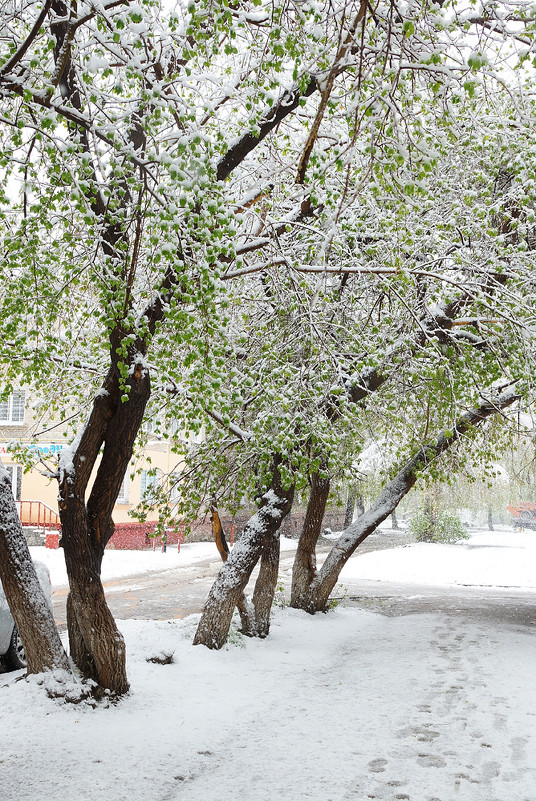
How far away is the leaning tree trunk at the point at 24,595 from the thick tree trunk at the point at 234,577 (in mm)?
2877

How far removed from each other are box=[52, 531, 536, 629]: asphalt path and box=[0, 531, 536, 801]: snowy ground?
3442mm

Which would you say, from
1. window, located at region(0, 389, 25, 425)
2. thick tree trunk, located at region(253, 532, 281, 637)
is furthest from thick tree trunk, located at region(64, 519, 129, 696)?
window, located at region(0, 389, 25, 425)

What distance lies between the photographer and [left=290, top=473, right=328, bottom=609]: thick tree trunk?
12.3 meters

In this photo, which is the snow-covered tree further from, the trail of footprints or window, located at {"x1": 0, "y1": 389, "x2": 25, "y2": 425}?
window, located at {"x1": 0, "y1": 389, "x2": 25, "y2": 425}

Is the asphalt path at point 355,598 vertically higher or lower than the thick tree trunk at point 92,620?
lower

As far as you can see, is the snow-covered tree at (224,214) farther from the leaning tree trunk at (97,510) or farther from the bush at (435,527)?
the bush at (435,527)

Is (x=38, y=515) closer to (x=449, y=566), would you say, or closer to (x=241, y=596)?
(x=449, y=566)

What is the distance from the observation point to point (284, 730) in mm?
6184

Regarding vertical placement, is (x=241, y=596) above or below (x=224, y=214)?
below

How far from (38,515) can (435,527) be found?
1932cm

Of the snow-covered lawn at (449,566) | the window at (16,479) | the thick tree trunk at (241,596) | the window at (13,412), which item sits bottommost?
the snow-covered lawn at (449,566)

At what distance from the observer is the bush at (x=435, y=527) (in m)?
34.1

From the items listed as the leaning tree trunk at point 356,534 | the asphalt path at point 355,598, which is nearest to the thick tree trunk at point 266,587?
the asphalt path at point 355,598

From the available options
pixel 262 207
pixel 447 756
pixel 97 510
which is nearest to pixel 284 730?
pixel 447 756
